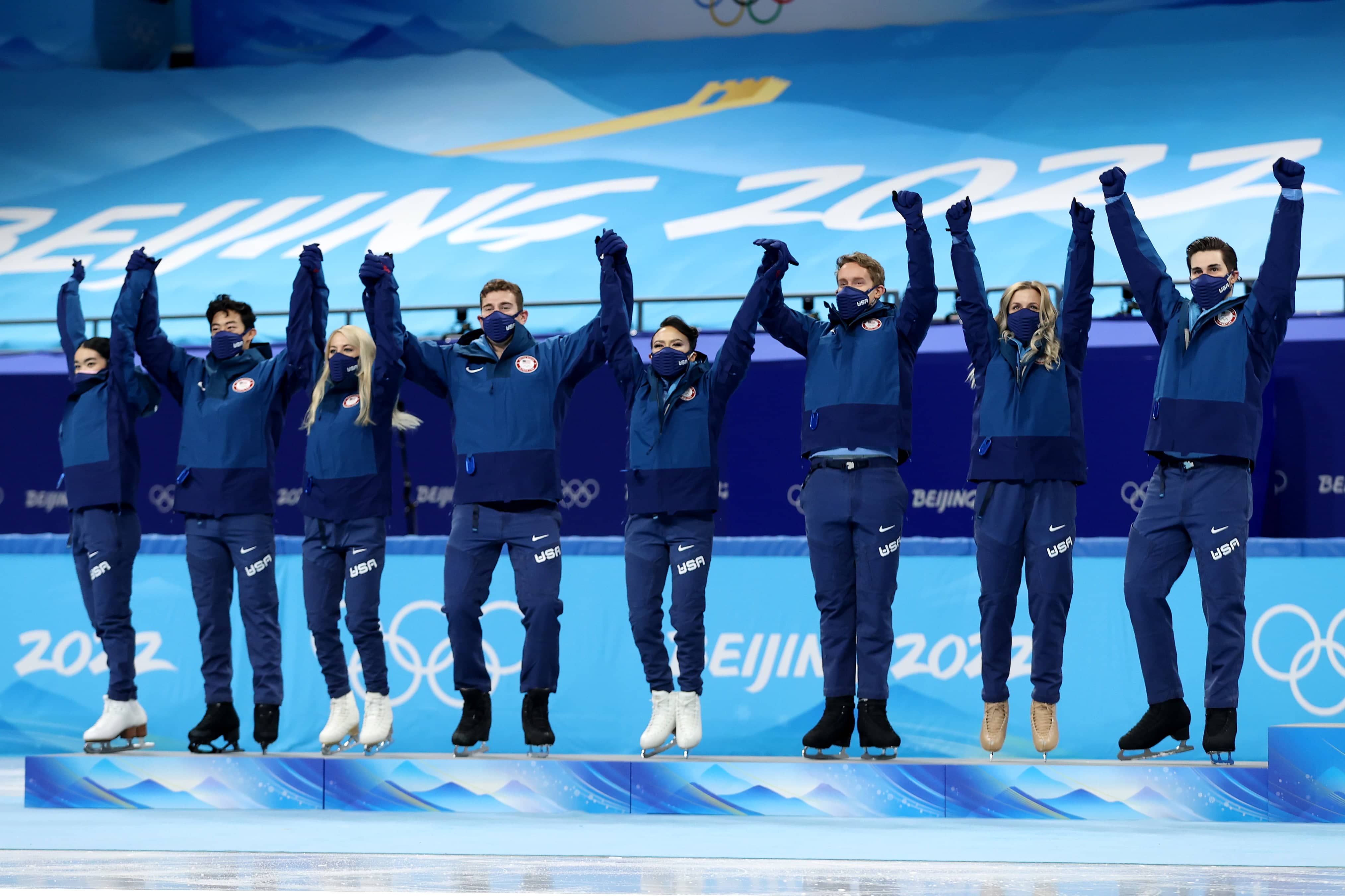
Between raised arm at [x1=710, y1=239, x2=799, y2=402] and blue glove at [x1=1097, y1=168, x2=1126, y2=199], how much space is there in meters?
1.41

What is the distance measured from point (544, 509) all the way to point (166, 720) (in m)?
3.41

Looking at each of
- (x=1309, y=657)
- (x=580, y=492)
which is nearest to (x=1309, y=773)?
(x=1309, y=657)

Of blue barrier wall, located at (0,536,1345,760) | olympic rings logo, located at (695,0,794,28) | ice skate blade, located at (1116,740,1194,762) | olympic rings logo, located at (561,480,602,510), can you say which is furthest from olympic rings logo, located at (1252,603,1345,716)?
olympic rings logo, located at (695,0,794,28)

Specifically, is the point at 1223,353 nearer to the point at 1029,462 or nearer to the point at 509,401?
the point at 1029,462

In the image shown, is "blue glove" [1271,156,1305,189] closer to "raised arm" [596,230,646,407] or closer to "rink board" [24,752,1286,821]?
"rink board" [24,752,1286,821]

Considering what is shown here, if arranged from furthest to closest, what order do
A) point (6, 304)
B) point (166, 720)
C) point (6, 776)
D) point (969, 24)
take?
1. point (969, 24)
2. point (6, 304)
3. point (166, 720)
4. point (6, 776)

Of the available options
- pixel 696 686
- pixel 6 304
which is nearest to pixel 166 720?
pixel 696 686

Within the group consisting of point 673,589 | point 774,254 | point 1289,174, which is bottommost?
point 673,589

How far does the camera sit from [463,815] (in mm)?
6609

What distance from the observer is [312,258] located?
739cm

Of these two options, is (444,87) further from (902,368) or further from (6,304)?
(902,368)

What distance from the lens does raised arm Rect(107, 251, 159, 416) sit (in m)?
7.68

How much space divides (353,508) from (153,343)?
1.54m

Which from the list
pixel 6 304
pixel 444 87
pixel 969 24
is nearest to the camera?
pixel 6 304
